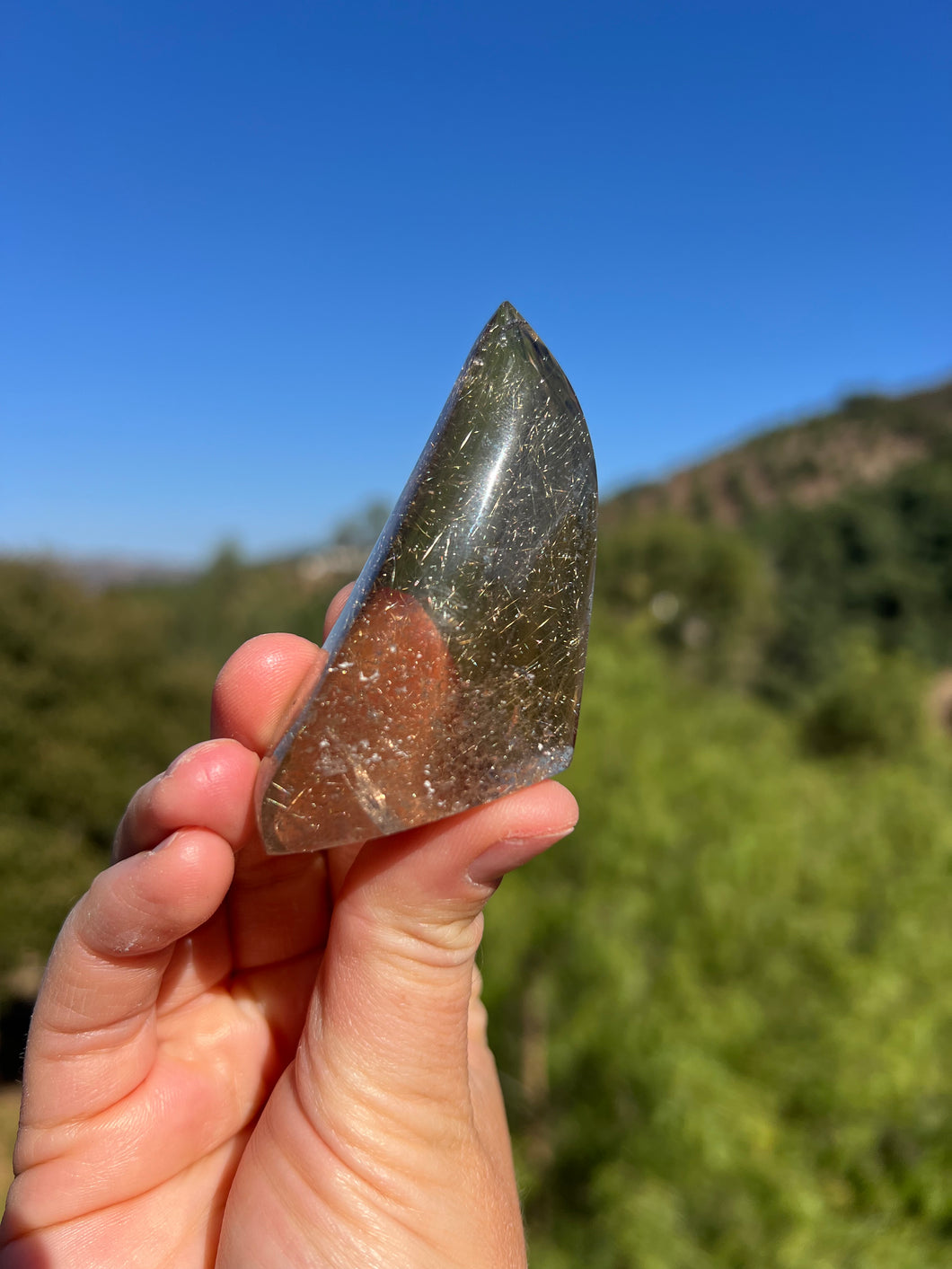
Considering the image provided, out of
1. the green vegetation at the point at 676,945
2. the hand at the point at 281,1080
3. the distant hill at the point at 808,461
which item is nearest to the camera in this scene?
the hand at the point at 281,1080

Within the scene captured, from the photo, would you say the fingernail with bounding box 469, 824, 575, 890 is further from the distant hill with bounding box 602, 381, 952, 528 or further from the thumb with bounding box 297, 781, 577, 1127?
the distant hill with bounding box 602, 381, 952, 528

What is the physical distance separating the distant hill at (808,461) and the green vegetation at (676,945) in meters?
33.4

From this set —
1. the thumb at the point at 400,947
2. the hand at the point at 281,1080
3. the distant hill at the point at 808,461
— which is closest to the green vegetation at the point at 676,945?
the hand at the point at 281,1080

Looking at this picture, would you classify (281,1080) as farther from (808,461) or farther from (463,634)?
(808,461)

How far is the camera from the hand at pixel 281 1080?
119 cm

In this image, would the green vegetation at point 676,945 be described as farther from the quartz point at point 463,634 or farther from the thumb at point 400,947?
the quartz point at point 463,634

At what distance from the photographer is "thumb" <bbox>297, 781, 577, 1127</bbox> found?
48.8 inches

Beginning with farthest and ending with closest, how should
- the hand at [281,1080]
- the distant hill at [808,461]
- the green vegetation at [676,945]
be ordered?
the distant hill at [808,461] < the green vegetation at [676,945] < the hand at [281,1080]

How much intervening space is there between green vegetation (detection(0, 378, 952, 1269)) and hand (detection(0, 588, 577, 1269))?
455cm

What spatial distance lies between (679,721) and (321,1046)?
32.4 ft

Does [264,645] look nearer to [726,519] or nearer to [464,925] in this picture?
[464,925]

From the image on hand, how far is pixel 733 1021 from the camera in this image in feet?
21.0

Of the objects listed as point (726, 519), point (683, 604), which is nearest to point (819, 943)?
point (683, 604)

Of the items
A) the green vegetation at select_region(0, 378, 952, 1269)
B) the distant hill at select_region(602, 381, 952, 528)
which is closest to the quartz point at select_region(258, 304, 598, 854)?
the green vegetation at select_region(0, 378, 952, 1269)
